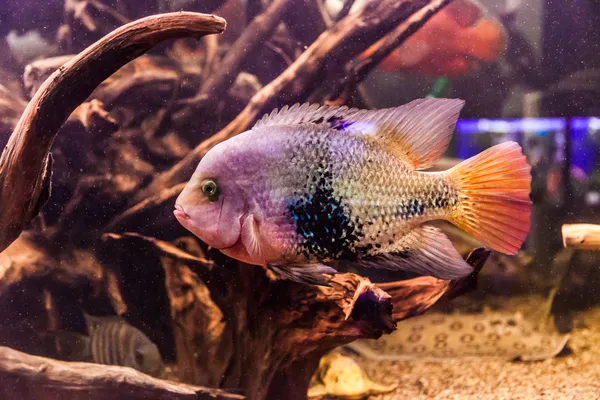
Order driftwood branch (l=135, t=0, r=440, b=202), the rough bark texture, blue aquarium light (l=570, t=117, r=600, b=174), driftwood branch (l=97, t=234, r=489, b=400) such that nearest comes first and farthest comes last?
driftwood branch (l=97, t=234, r=489, b=400) → the rough bark texture → driftwood branch (l=135, t=0, r=440, b=202) → blue aquarium light (l=570, t=117, r=600, b=174)

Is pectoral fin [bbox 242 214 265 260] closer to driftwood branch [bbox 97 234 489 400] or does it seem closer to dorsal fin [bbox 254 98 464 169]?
dorsal fin [bbox 254 98 464 169]

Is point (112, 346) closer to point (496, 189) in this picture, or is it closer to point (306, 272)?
point (306, 272)

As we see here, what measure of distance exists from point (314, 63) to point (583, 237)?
5.28ft

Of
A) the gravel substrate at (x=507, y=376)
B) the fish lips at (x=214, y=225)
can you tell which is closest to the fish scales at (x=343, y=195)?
the fish lips at (x=214, y=225)

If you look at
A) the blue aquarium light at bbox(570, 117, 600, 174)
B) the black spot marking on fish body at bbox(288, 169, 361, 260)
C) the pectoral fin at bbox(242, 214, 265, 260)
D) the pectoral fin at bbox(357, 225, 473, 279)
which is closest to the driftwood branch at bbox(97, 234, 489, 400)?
the pectoral fin at bbox(357, 225, 473, 279)

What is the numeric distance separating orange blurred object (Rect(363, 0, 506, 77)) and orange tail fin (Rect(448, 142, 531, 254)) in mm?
1281

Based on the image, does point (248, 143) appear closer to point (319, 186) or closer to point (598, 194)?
point (319, 186)

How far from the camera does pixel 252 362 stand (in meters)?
2.41

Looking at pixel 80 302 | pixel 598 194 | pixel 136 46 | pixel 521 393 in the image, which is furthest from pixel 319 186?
pixel 598 194

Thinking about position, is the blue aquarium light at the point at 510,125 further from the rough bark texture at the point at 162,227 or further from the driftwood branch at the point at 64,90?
the driftwood branch at the point at 64,90

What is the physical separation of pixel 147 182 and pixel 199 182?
100cm

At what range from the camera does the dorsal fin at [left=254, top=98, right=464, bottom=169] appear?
6.09ft

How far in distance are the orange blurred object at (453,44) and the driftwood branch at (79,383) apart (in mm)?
2073

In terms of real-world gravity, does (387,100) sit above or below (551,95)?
above
